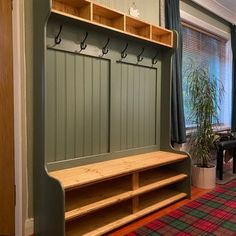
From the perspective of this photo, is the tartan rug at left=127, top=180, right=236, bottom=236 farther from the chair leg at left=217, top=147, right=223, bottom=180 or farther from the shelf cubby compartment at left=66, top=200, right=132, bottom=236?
the chair leg at left=217, top=147, right=223, bottom=180

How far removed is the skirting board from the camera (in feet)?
6.13

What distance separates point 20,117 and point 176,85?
179 cm

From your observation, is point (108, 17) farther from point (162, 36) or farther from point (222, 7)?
point (222, 7)

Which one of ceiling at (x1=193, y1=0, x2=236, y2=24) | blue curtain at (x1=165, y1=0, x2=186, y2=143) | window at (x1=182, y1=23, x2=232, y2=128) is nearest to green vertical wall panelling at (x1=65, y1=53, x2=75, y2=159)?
blue curtain at (x1=165, y1=0, x2=186, y2=143)

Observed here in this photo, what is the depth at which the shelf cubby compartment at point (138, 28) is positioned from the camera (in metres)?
2.34

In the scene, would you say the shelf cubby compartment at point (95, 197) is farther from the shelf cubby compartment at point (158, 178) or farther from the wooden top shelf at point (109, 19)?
the wooden top shelf at point (109, 19)

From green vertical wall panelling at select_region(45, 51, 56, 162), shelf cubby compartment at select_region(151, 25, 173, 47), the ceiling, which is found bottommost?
green vertical wall panelling at select_region(45, 51, 56, 162)

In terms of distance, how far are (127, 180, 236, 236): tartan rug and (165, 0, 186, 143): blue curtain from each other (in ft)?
2.52

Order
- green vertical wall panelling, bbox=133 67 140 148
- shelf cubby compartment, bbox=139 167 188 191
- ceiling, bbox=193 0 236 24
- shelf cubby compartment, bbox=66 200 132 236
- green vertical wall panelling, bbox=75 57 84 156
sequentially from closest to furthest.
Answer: shelf cubby compartment, bbox=66 200 132 236 → green vertical wall panelling, bbox=75 57 84 156 → shelf cubby compartment, bbox=139 167 188 191 → green vertical wall panelling, bbox=133 67 140 148 → ceiling, bbox=193 0 236 24

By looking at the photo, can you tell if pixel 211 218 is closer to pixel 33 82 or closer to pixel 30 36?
pixel 33 82

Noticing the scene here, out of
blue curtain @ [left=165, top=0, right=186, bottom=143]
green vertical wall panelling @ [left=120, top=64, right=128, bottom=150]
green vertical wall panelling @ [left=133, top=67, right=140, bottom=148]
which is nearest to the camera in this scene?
green vertical wall panelling @ [left=120, top=64, right=128, bottom=150]

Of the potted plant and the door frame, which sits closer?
the door frame

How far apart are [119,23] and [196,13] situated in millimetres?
1800

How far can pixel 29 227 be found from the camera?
73.9 inches
